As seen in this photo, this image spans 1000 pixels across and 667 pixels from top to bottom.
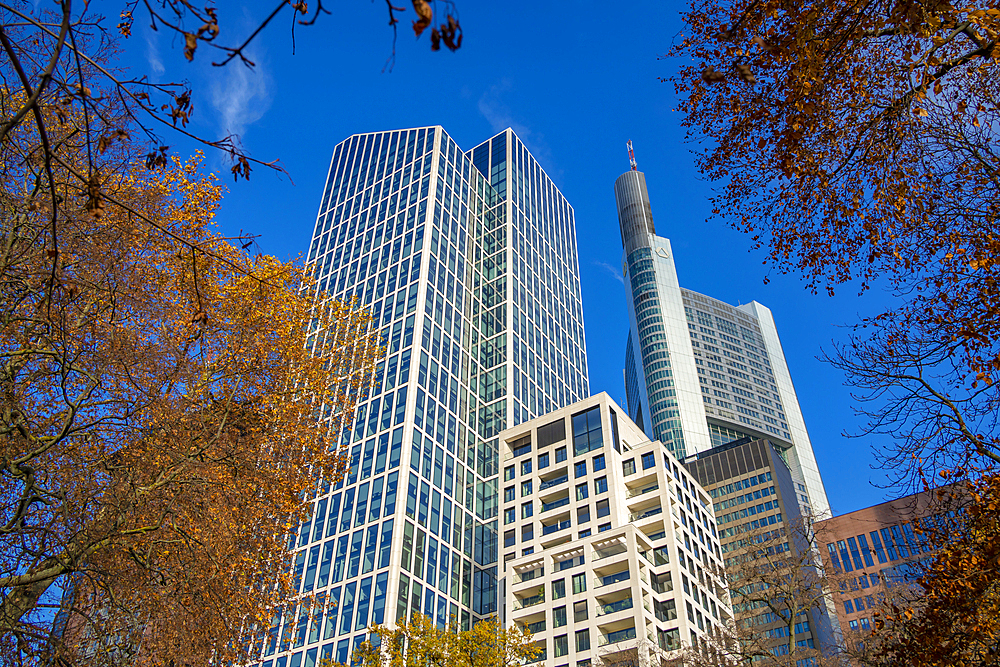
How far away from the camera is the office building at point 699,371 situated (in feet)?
524

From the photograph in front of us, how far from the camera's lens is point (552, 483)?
70.2 metres

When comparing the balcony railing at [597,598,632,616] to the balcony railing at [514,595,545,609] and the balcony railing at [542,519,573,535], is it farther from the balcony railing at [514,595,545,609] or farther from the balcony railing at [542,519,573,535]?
the balcony railing at [542,519,573,535]

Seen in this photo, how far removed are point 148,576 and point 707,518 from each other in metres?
70.8

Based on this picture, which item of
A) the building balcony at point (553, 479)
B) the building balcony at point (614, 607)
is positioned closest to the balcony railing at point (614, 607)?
the building balcony at point (614, 607)

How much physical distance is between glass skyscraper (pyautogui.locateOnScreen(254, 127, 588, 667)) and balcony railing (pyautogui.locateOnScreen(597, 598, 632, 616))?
676 inches

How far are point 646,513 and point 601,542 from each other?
292 inches

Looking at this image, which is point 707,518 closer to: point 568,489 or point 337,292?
point 568,489

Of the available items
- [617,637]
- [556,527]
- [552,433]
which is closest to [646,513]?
[556,527]

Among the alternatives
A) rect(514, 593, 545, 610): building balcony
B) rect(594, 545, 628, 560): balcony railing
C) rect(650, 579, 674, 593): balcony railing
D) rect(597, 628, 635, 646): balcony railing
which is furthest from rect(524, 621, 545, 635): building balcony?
rect(650, 579, 674, 593): balcony railing

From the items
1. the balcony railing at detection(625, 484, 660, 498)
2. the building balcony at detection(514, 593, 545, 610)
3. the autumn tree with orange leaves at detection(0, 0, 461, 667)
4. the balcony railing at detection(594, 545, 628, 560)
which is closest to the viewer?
the autumn tree with orange leaves at detection(0, 0, 461, 667)

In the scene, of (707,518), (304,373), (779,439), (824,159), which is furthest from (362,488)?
(779,439)

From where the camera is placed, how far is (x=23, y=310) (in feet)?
38.0

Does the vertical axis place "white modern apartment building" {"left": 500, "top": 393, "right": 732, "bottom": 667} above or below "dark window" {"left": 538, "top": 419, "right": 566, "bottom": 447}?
below

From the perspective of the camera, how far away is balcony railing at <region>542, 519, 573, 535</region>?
65.3 metres
